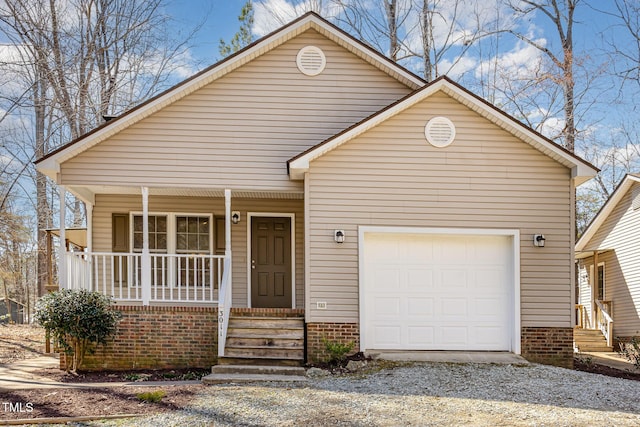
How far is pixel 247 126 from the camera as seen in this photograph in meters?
11.0

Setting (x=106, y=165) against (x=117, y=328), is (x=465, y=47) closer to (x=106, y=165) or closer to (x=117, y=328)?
(x=106, y=165)

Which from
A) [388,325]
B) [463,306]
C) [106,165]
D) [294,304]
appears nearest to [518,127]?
[463,306]

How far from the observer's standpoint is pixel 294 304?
11.9m

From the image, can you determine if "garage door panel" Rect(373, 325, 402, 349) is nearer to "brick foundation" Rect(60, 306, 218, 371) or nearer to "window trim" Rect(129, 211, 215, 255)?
"brick foundation" Rect(60, 306, 218, 371)

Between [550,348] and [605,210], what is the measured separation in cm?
844

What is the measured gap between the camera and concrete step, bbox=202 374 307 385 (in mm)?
8289

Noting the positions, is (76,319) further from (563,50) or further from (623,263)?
(563,50)

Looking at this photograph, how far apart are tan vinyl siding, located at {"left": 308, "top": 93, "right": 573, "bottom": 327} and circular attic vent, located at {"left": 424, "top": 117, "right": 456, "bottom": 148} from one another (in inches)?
4.0

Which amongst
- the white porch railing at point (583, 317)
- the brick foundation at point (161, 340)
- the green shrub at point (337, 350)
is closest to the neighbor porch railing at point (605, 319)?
the white porch railing at point (583, 317)

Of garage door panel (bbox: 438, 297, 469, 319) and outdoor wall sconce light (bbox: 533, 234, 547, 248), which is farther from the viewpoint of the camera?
garage door panel (bbox: 438, 297, 469, 319)

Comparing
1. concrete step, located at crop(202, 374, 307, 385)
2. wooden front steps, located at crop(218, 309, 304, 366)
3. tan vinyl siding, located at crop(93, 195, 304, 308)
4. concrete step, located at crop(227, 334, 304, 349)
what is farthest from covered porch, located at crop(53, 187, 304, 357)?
concrete step, located at crop(202, 374, 307, 385)

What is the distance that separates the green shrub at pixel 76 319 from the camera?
9.07m

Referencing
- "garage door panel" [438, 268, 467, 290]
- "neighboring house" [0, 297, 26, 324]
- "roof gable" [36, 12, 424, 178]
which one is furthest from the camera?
"neighboring house" [0, 297, 26, 324]

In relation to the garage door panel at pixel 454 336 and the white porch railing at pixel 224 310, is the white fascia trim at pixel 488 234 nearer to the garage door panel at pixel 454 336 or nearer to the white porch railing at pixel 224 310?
the garage door panel at pixel 454 336
